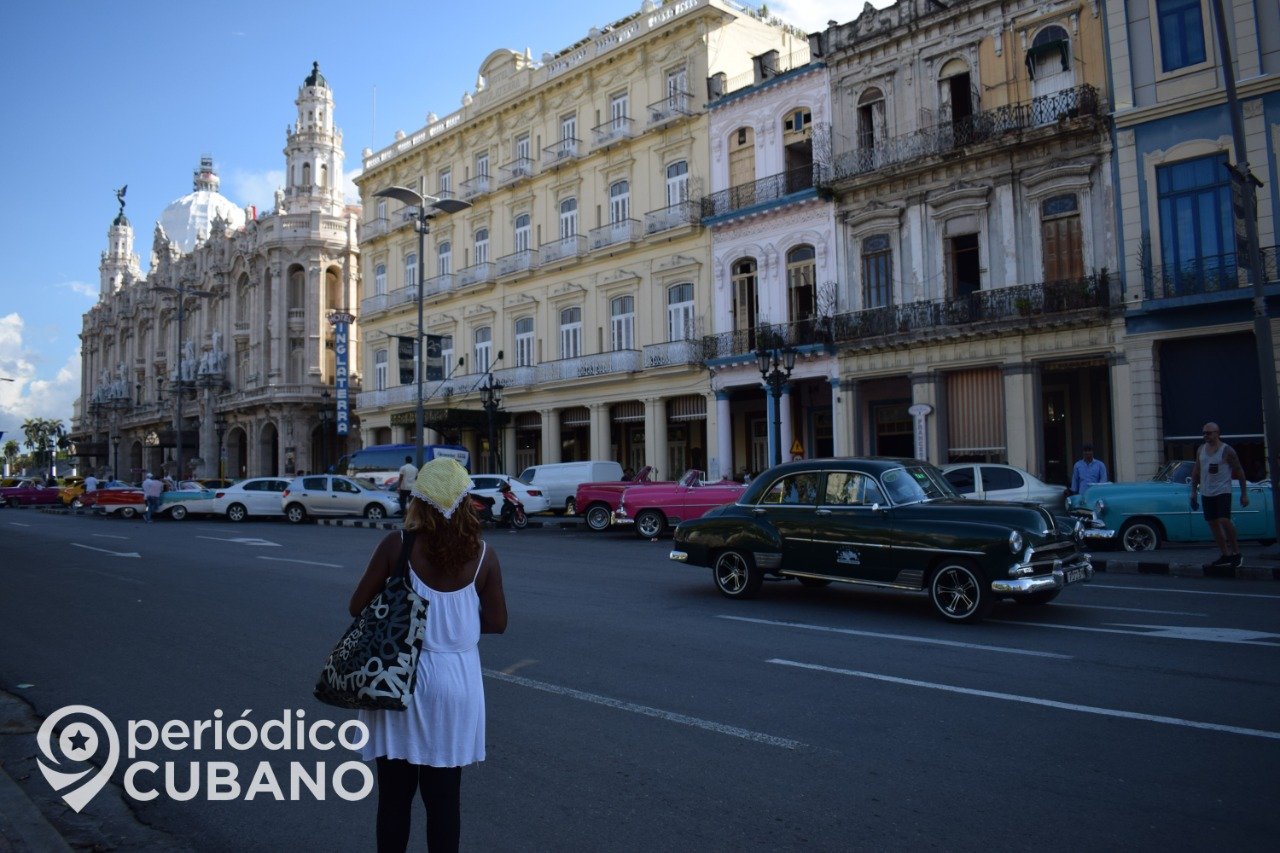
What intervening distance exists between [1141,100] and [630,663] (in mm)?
20293

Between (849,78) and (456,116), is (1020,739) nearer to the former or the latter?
(849,78)

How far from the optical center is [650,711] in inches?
245

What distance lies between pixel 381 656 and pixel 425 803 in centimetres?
61

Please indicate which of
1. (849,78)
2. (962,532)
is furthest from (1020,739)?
(849,78)

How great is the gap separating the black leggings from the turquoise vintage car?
542 inches

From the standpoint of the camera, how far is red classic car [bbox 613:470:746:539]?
20.4m

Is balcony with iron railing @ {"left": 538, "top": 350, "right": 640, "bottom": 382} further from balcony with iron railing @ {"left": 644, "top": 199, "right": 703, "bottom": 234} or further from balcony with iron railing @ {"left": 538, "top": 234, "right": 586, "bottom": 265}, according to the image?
balcony with iron railing @ {"left": 644, "top": 199, "right": 703, "bottom": 234}

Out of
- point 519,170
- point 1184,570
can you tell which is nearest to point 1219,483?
point 1184,570

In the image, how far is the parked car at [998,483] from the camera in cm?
1603


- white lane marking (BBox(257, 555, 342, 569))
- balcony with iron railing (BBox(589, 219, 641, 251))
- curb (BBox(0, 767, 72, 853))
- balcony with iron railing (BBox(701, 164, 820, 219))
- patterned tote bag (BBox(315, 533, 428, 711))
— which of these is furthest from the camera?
balcony with iron railing (BBox(589, 219, 641, 251))

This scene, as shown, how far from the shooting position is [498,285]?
124ft

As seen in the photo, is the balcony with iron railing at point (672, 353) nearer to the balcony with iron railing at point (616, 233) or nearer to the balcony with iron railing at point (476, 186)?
the balcony with iron railing at point (616, 233)

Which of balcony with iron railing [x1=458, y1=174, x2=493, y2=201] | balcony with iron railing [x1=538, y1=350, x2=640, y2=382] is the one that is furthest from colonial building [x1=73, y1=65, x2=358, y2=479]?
balcony with iron railing [x1=538, y1=350, x2=640, y2=382]

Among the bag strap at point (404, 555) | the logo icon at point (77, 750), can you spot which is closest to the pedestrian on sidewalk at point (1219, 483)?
the bag strap at point (404, 555)
